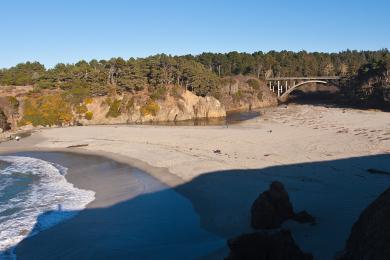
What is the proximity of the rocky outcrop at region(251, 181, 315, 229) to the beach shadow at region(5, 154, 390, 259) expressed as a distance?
333mm

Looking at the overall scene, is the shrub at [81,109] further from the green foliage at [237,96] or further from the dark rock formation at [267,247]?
the dark rock formation at [267,247]

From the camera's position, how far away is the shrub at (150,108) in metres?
65.9

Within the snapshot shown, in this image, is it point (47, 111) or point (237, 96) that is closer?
point (47, 111)

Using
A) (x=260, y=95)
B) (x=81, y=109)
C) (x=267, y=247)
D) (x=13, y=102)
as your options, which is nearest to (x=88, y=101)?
(x=81, y=109)

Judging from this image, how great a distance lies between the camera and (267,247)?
8.44 metres

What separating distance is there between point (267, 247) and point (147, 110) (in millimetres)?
58658

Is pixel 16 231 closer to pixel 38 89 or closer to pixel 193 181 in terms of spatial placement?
pixel 193 181

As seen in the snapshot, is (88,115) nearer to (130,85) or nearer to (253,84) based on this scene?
(130,85)

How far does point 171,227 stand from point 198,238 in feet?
5.06

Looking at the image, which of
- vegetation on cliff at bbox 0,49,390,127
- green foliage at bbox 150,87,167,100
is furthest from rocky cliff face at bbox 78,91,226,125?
green foliage at bbox 150,87,167,100

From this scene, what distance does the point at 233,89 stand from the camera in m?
88.8

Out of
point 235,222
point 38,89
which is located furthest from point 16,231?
point 38,89

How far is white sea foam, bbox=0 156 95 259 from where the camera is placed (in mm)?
15328

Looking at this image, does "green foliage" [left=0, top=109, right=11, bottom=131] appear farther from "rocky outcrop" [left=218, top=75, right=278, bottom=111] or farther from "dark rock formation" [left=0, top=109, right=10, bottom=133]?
"rocky outcrop" [left=218, top=75, right=278, bottom=111]
